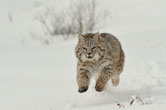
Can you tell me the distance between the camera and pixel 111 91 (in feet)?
26.2

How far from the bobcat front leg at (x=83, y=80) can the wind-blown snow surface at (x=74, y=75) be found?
0.85ft

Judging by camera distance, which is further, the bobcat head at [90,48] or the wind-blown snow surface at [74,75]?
the wind-blown snow surface at [74,75]

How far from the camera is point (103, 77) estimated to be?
685 centimetres

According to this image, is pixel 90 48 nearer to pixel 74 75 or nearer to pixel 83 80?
pixel 83 80

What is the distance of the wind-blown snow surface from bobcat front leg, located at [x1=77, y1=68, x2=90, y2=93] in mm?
259

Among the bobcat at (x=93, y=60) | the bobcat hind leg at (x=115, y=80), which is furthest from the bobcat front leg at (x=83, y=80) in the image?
the bobcat hind leg at (x=115, y=80)

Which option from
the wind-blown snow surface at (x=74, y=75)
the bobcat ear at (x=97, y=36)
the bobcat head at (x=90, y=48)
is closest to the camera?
the bobcat head at (x=90, y=48)

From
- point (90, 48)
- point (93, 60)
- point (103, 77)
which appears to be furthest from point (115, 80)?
point (90, 48)

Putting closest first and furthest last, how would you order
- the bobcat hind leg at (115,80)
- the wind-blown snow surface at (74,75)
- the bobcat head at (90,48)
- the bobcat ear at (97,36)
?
the bobcat head at (90,48)
the bobcat ear at (97,36)
the wind-blown snow surface at (74,75)
the bobcat hind leg at (115,80)

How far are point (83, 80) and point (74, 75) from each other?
2.94 meters

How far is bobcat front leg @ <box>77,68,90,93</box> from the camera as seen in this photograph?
673cm

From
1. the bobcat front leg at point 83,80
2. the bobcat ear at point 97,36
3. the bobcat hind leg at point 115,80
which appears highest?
the bobcat ear at point 97,36

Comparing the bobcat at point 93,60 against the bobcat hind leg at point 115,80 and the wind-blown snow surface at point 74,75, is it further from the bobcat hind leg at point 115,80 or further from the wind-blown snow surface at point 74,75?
the bobcat hind leg at point 115,80

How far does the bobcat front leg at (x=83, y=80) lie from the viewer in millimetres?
6729
